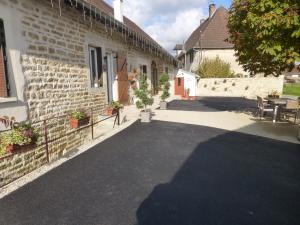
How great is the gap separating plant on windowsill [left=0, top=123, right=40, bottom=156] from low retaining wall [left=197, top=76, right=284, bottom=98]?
2118 cm

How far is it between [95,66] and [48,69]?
259 cm

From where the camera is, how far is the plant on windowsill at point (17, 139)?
12.6ft

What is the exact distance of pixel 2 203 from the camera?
9.99ft

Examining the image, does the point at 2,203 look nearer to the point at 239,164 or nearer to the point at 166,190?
the point at 166,190

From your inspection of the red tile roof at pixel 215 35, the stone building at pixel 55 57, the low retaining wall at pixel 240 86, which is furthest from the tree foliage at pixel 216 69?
the stone building at pixel 55 57

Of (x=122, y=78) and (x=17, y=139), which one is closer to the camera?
(x=17, y=139)

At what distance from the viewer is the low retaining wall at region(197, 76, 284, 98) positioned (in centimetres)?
2220

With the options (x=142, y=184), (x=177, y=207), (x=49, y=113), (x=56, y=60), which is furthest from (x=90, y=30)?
(x=177, y=207)

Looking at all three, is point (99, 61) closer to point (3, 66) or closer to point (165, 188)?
point (3, 66)

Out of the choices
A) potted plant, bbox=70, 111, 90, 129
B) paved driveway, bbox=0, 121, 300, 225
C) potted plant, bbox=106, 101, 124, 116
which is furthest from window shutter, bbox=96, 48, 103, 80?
paved driveway, bbox=0, 121, 300, 225

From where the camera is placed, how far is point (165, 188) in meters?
3.45

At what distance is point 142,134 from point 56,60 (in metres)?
2.91

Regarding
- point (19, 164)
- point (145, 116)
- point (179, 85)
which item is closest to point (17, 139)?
point (19, 164)

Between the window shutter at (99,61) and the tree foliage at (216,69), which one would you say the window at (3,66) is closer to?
the window shutter at (99,61)
